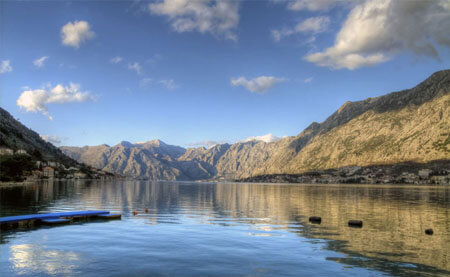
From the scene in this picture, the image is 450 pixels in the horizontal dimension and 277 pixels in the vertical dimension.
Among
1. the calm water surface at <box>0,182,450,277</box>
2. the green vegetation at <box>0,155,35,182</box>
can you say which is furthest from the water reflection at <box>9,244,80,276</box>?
the green vegetation at <box>0,155,35,182</box>

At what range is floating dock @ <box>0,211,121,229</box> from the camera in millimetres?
43219

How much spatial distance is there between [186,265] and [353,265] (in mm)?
13904

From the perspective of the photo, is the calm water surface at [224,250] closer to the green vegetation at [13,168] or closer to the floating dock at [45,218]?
the floating dock at [45,218]

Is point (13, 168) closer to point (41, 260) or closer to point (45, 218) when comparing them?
point (45, 218)

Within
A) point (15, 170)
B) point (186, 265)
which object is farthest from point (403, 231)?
point (15, 170)

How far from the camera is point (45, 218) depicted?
160 feet

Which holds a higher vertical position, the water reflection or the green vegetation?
the green vegetation

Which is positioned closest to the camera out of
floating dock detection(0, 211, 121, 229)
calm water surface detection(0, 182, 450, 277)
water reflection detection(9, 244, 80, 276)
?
water reflection detection(9, 244, 80, 276)

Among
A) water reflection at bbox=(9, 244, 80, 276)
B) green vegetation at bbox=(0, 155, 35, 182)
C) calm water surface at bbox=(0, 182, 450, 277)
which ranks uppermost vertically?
green vegetation at bbox=(0, 155, 35, 182)

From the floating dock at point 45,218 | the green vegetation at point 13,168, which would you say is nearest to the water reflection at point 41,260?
the floating dock at point 45,218

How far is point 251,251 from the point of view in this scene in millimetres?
32094

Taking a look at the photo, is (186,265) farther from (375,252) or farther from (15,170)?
(15,170)

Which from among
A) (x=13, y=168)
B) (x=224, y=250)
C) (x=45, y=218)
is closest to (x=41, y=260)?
(x=224, y=250)

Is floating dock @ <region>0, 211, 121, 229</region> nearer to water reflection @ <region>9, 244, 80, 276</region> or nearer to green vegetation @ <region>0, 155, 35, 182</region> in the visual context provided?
water reflection @ <region>9, 244, 80, 276</region>
